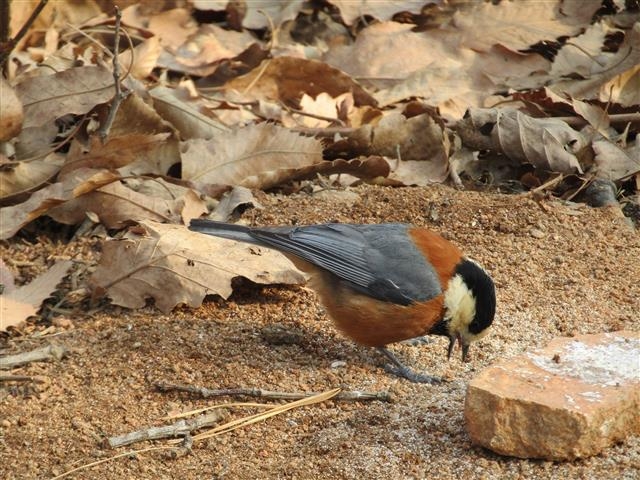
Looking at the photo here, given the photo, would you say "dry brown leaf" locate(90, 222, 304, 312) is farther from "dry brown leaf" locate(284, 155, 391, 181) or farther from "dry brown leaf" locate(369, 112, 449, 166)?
"dry brown leaf" locate(369, 112, 449, 166)

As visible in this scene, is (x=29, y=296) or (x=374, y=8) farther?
(x=374, y=8)

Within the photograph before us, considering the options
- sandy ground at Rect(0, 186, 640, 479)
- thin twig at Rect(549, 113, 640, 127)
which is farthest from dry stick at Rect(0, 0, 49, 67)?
thin twig at Rect(549, 113, 640, 127)

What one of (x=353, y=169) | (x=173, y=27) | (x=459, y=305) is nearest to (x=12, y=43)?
(x=173, y=27)

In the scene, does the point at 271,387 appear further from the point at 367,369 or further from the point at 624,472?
the point at 624,472

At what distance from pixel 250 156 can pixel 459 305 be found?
5.82 feet

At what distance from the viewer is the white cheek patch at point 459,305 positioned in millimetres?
4285

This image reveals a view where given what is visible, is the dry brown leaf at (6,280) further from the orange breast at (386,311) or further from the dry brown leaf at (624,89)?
the dry brown leaf at (624,89)

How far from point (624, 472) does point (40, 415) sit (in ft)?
7.35

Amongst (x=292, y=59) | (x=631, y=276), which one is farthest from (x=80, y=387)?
(x=292, y=59)

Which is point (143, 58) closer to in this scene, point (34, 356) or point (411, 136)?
point (411, 136)

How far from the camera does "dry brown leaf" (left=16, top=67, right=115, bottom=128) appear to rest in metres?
5.73

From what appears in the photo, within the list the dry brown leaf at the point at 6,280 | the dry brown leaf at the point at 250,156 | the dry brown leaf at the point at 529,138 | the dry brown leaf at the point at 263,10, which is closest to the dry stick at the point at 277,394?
the dry brown leaf at the point at 6,280

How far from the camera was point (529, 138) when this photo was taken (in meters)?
5.78

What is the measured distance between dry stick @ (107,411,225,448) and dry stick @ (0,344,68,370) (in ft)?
2.50
